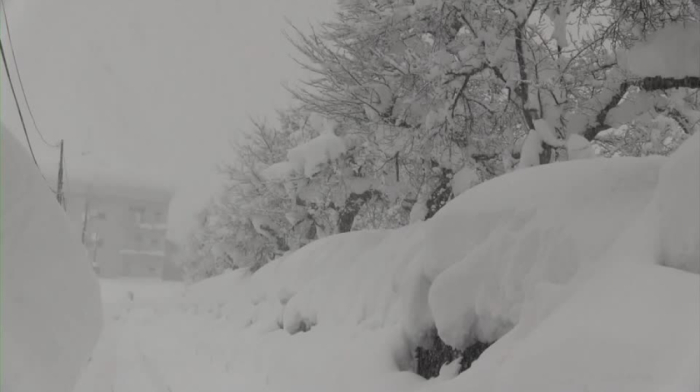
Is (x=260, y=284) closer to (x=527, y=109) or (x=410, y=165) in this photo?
(x=410, y=165)

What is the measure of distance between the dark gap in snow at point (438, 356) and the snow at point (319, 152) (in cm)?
1112

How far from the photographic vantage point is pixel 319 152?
16656 mm

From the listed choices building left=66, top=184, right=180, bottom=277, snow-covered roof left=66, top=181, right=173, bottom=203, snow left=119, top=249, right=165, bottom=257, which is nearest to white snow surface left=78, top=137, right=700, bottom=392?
building left=66, top=184, right=180, bottom=277

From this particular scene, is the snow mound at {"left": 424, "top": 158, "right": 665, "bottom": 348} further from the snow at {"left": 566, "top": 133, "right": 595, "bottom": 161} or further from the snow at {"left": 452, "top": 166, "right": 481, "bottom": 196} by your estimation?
the snow at {"left": 452, "top": 166, "right": 481, "bottom": 196}

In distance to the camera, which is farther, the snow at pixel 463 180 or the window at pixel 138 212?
the window at pixel 138 212

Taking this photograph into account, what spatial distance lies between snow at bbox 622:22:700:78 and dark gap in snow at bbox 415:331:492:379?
4.80 meters

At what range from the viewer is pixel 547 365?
290 centimetres

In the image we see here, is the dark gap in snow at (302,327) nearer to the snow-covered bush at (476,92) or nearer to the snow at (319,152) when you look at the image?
the snow-covered bush at (476,92)

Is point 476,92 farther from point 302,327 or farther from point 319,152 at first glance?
point 302,327

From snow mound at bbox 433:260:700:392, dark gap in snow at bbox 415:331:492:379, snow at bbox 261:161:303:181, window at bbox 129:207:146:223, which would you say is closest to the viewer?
snow mound at bbox 433:260:700:392

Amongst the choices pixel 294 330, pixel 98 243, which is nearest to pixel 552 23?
pixel 294 330

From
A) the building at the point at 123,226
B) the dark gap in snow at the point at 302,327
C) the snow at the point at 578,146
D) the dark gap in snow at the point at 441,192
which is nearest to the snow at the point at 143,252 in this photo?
the building at the point at 123,226

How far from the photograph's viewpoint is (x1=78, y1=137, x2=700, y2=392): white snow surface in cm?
281

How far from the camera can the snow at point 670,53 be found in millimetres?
7387
